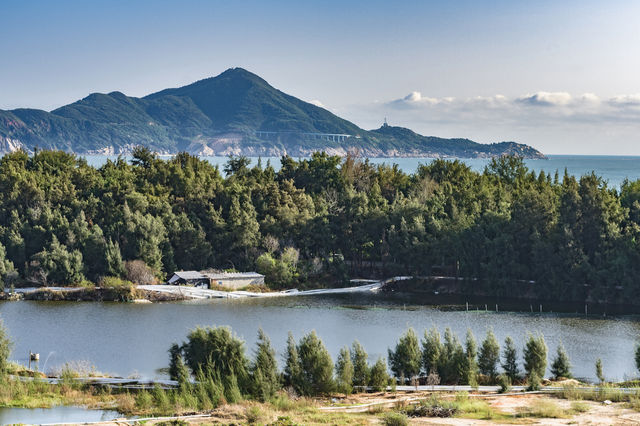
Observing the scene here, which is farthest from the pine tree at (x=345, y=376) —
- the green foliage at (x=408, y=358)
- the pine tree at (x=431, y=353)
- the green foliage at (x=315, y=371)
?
the pine tree at (x=431, y=353)

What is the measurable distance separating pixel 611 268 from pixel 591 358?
17057 mm

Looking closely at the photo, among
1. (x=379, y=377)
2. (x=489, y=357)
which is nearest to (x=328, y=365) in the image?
(x=379, y=377)

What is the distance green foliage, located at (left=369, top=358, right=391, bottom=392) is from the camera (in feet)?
95.4

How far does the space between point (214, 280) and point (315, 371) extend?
1121 inches

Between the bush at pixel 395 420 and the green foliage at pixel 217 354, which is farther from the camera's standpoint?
the green foliage at pixel 217 354

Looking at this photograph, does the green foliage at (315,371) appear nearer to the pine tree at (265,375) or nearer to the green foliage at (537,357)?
the pine tree at (265,375)

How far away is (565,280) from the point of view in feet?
177

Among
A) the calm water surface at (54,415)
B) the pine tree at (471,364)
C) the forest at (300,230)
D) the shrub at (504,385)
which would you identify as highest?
the forest at (300,230)

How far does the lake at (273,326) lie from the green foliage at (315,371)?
6755 mm

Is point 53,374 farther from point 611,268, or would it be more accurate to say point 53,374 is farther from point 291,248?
point 611,268

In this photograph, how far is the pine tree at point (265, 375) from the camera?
2739cm

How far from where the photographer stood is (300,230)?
205ft

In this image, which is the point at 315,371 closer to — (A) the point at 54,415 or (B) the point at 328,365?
(B) the point at 328,365

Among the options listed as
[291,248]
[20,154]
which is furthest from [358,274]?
[20,154]
